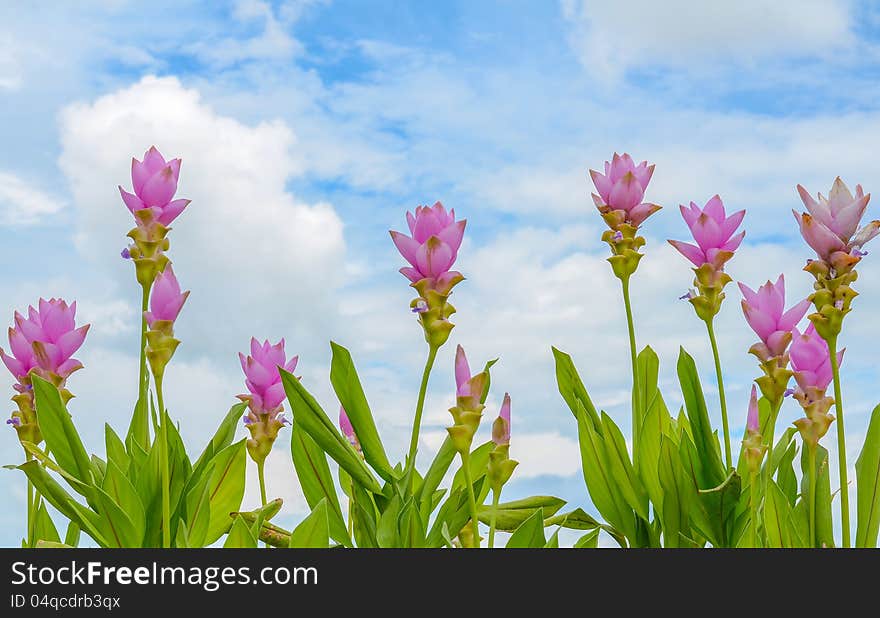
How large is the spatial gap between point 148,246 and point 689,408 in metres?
1.32

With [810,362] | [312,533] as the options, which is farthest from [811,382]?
[312,533]

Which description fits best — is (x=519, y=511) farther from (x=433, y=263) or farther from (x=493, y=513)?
(x=433, y=263)

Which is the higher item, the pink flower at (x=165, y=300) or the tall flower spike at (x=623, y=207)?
the tall flower spike at (x=623, y=207)

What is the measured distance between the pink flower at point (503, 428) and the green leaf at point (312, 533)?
1.26 feet

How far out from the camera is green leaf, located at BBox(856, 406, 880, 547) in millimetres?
2184

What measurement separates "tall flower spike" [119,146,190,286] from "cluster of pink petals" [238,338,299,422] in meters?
0.44

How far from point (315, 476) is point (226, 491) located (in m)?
0.24

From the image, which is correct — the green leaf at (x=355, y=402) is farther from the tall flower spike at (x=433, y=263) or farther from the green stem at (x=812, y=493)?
the green stem at (x=812, y=493)

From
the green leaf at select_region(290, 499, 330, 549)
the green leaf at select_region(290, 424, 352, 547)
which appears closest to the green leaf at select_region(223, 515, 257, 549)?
the green leaf at select_region(290, 499, 330, 549)

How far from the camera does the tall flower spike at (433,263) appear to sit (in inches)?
71.3

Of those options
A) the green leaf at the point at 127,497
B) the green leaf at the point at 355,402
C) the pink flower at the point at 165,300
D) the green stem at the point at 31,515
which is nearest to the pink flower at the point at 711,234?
the green leaf at the point at 355,402
